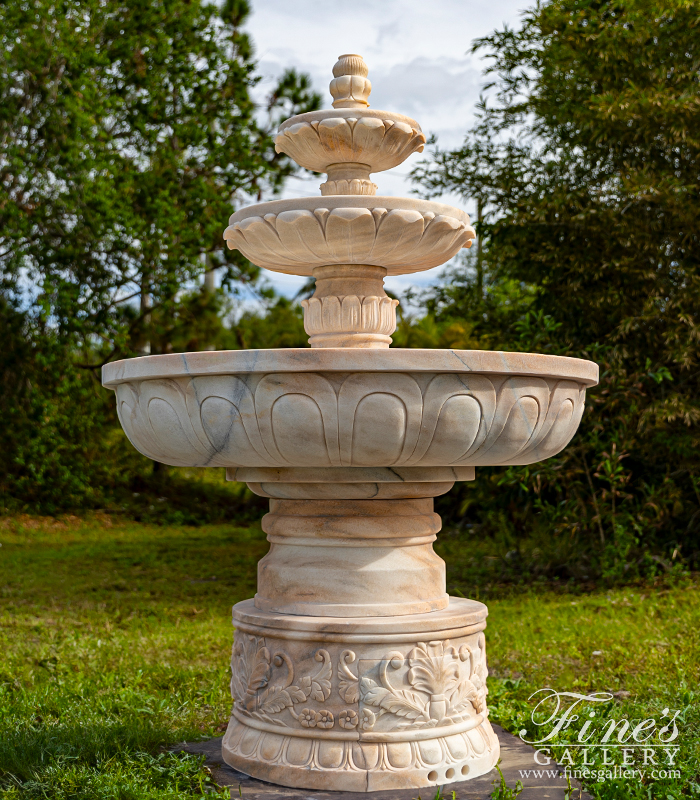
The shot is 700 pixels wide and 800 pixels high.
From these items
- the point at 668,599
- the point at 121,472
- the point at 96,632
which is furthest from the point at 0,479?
the point at 668,599

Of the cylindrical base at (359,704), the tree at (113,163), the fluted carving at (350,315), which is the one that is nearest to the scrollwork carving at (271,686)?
the cylindrical base at (359,704)

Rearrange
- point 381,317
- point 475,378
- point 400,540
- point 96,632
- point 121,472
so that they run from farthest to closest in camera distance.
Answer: point 121,472, point 96,632, point 381,317, point 400,540, point 475,378

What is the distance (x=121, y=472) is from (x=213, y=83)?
498 cm

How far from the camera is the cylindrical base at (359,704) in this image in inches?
99.3

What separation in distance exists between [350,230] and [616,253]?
395 centimetres

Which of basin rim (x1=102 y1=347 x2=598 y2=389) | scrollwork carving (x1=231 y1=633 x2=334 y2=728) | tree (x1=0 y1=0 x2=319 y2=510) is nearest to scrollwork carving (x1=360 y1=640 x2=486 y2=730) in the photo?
scrollwork carving (x1=231 y1=633 x2=334 y2=728)

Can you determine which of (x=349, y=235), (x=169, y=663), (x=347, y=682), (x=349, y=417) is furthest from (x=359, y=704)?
(x=169, y=663)

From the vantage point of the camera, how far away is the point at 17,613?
18.6ft

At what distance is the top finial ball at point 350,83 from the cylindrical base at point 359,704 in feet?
6.13

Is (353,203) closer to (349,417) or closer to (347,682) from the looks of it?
(349,417)

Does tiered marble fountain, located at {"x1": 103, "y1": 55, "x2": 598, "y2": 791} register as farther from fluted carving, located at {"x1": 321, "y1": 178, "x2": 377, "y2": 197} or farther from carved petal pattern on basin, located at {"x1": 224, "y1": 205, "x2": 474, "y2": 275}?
fluted carving, located at {"x1": 321, "y1": 178, "x2": 377, "y2": 197}

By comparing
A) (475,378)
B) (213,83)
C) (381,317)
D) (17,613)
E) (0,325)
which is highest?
(213,83)

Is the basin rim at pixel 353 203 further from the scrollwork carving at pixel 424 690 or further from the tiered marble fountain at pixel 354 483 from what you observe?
the scrollwork carving at pixel 424 690

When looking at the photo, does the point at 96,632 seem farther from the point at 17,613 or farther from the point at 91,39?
the point at 91,39
